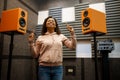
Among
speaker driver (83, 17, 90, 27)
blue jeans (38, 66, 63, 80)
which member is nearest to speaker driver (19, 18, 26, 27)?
blue jeans (38, 66, 63, 80)

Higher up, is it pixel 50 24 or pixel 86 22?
pixel 86 22

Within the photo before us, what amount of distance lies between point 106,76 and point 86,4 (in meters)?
1.69

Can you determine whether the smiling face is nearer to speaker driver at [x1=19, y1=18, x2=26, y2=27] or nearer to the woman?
the woman

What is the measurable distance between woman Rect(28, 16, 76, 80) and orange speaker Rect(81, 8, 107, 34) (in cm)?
59

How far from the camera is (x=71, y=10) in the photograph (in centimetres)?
343

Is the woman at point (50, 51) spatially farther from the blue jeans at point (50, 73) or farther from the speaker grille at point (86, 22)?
the speaker grille at point (86, 22)

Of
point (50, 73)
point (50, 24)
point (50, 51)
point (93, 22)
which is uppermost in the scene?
point (93, 22)

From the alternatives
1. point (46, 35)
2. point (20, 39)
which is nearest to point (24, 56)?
point (20, 39)

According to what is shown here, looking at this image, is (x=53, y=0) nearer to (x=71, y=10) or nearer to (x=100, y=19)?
(x=71, y=10)

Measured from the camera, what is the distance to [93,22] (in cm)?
226

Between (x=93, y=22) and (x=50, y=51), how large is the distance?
97 cm

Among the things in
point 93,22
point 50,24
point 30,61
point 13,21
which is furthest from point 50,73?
point 30,61

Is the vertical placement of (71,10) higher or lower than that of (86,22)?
higher

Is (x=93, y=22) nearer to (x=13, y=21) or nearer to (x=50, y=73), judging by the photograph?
(x=50, y=73)
